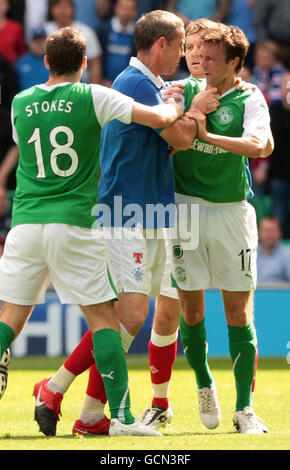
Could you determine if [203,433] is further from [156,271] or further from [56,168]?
[56,168]

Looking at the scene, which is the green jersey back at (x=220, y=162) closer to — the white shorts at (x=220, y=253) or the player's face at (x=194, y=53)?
the white shorts at (x=220, y=253)

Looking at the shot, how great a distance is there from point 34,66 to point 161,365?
21.2 feet

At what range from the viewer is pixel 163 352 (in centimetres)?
571

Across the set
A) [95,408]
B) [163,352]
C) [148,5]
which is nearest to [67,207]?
[95,408]

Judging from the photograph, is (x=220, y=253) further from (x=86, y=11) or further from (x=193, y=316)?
(x=86, y=11)

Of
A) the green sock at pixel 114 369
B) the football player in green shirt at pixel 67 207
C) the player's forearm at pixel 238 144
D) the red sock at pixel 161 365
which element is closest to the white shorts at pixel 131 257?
the football player in green shirt at pixel 67 207

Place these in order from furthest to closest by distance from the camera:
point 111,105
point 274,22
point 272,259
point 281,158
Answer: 1. point 274,22
2. point 281,158
3. point 272,259
4. point 111,105

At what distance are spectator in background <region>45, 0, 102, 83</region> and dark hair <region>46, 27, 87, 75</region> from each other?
22.4 ft

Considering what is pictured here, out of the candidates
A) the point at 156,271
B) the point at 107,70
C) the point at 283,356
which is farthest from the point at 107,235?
the point at 107,70

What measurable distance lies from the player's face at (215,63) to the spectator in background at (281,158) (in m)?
6.30

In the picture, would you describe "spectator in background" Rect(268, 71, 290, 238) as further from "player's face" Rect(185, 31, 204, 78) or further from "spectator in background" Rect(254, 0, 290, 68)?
"player's face" Rect(185, 31, 204, 78)

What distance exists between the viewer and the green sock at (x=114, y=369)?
4680mm

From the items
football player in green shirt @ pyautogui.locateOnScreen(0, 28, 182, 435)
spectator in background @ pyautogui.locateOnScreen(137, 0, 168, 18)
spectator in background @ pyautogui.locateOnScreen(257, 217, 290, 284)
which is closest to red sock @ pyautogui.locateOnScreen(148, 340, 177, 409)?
football player in green shirt @ pyautogui.locateOnScreen(0, 28, 182, 435)

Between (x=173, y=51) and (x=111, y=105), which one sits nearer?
(x=111, y=105)
